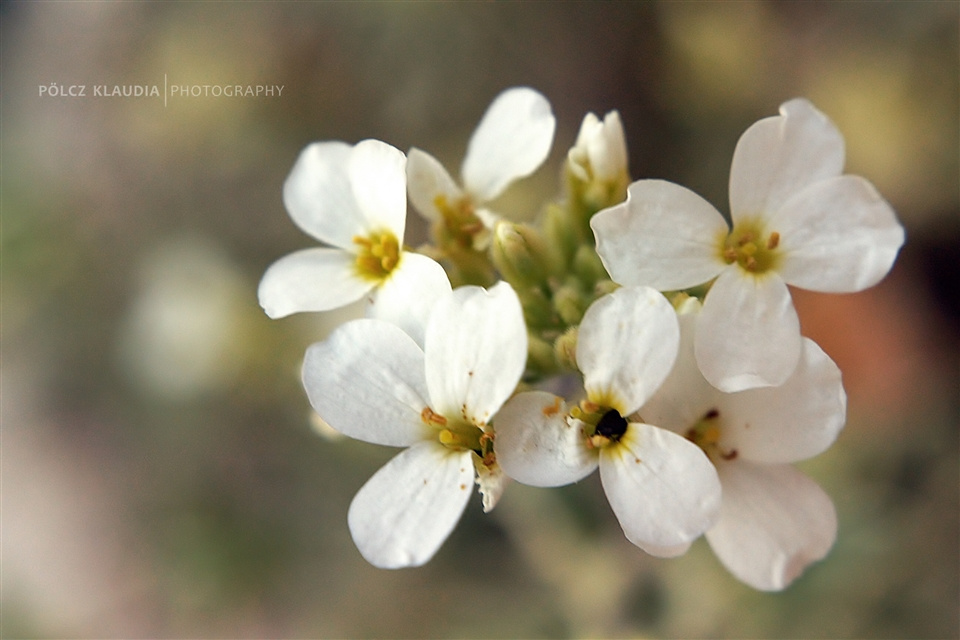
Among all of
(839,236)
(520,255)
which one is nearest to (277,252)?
(520,255)

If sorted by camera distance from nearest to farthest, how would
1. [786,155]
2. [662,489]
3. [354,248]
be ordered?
1. [662,489]
2. [786,155]
3. [354,248]

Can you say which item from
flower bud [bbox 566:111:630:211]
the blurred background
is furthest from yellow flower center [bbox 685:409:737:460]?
the blurred background

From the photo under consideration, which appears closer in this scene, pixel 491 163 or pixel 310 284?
pixel 310 284

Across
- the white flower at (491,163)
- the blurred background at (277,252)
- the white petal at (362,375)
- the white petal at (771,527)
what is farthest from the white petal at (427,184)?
the blurred background at (277,252)

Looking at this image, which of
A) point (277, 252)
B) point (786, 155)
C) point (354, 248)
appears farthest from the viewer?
point (277, 252)

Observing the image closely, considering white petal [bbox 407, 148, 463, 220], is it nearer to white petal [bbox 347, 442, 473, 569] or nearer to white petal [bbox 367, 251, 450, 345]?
white petal [bbox 367, 251, 450, 345]

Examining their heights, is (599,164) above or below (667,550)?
above

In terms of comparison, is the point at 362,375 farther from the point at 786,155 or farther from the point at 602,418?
the point at 786,155
